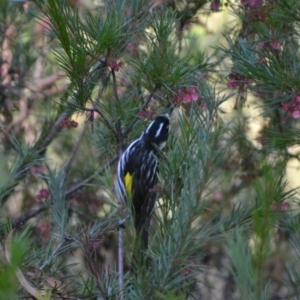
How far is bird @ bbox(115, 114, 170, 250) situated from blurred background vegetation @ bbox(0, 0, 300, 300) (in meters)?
0.04

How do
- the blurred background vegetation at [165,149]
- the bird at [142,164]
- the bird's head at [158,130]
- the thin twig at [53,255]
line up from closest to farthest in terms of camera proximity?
the blurred background vegetation at [165,149] → the thin twig at [53,255] → the bird at [142,164] → the bird's head at [158,130]

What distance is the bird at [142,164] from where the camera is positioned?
5.69ft

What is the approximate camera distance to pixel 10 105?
3.05m

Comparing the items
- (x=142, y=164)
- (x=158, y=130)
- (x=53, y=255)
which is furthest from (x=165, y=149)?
(x=53, y=255)

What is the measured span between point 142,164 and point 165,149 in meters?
0.27

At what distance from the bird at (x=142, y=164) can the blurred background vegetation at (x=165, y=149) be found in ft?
0.12

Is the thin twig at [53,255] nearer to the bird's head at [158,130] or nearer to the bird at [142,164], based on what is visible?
the bird at [142,164]

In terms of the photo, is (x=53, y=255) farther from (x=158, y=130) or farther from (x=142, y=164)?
(x=142, y=164)

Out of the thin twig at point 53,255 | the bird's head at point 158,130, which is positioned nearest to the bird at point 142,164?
the bird's head at point 158,130

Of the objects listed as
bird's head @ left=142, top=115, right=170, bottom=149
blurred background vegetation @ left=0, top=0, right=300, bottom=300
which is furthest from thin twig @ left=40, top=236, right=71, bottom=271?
bird's head @ left=142, top=115, right=170, bottom=149

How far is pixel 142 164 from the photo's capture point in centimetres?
213

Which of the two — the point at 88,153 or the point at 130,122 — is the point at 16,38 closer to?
the point at 88,153

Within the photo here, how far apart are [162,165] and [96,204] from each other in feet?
4.72

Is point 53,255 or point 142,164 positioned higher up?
point 142,164
